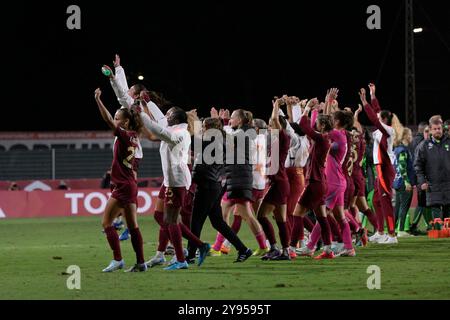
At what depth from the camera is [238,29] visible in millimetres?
52094

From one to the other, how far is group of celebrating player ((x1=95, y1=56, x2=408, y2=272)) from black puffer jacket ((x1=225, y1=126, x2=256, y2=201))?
0.01 meters

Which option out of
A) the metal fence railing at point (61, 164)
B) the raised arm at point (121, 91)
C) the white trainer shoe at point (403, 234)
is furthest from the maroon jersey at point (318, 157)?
the metal fence railing at point (61, 164)

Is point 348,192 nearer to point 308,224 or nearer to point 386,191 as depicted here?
point 308,224

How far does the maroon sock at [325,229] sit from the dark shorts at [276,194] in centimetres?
62

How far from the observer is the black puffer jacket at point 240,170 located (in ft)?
45.0

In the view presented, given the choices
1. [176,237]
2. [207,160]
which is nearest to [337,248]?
[207,160]

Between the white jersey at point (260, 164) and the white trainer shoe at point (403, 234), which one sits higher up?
the white jersey at point (260, 164)

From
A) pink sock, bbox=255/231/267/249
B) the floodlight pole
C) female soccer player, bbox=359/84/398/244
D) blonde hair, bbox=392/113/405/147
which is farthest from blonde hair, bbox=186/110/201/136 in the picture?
the floodlight pole

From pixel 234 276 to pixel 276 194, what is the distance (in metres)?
2.59

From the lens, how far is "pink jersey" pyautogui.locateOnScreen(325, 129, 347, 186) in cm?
1397

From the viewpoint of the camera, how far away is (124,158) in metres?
12.1

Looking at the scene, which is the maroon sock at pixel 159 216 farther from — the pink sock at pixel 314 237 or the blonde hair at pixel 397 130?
the blonde hair at pixel 397 130

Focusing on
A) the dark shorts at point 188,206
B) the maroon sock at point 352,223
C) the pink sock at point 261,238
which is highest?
the dark shorts at point 188,206

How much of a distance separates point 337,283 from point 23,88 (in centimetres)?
4385
